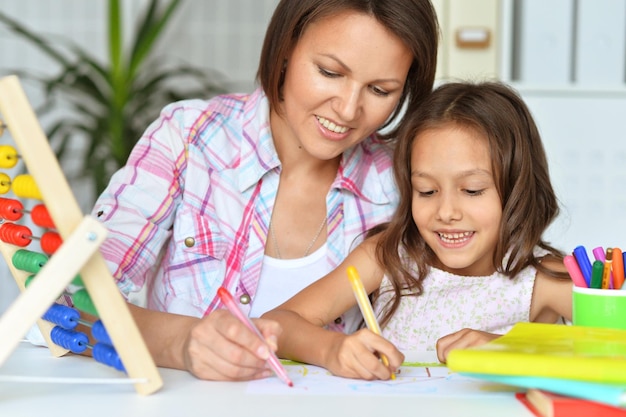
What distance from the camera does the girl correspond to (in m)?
1.46

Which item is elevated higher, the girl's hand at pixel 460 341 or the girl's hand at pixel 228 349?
the girl's hand at pixel 228 349

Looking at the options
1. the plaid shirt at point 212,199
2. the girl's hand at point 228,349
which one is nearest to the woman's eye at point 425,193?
the plaid shirt at point 212,199

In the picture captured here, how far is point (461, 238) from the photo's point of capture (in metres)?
1.48

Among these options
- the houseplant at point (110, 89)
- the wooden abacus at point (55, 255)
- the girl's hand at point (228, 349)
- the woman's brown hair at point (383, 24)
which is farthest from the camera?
the houseplant at point (110, 89)

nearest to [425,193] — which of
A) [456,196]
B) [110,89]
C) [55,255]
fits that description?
[456,196]

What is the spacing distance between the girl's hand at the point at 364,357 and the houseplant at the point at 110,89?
2.21 metres

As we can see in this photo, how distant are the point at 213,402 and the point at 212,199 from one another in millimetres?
697

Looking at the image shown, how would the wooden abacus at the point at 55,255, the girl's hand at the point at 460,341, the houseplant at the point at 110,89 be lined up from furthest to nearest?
1. the houseplant at the point at 110,89
2. the girl's hand at the point at 460,341
3. the wooden abacus at the point at 55,255

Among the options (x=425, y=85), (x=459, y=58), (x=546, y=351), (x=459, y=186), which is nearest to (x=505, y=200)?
(x=459, y=186)

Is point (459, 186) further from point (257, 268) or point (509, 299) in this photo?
point (257, 268)

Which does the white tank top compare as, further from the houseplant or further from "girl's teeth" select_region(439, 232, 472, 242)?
the houseplant

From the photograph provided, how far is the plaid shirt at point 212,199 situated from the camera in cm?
150

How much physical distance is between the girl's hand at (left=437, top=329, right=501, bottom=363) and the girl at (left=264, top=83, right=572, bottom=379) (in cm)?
22

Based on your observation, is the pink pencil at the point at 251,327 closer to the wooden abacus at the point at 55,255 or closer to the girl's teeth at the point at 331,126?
the wooden abacus at the point at 55,255
